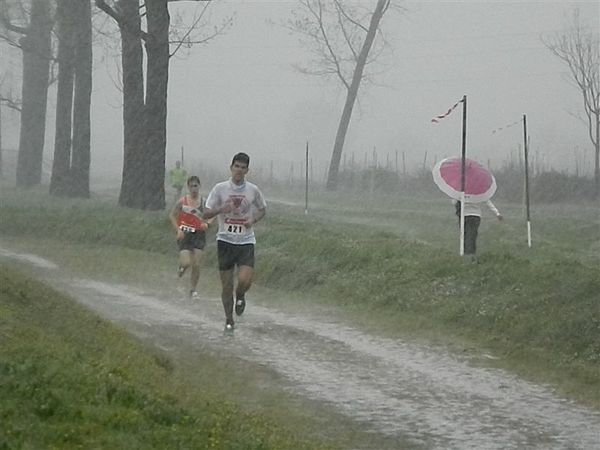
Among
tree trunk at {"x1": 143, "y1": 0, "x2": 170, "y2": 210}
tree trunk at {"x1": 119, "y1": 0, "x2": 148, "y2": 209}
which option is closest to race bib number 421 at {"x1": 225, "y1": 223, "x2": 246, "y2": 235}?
tree trunk at {"x1": 143, "y1": 0, "x2": 170, "y2": 210}

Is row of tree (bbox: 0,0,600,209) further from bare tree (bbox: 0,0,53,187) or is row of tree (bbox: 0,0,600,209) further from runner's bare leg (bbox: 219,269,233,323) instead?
runner's bare leg (bbox: 219,269,233,323)

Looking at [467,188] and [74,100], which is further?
[74,100]

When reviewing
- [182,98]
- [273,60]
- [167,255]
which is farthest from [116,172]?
[167,255]

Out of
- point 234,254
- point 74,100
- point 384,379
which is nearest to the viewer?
point 384,379

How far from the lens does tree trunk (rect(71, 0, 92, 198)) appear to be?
126 ft

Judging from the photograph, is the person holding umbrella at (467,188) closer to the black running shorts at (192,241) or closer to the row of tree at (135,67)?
the black running shorts at (192,241)

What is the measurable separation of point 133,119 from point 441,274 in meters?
15.6

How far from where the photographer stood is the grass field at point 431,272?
13703 mm

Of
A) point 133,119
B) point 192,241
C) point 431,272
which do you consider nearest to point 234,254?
point 192,241

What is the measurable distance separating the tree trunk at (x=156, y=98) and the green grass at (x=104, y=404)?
62.3 ft

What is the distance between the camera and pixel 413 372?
12.4 metres

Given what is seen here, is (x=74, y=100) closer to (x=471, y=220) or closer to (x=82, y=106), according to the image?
(x=82, y=106)

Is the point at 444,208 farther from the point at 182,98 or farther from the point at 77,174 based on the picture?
the point at 182,98

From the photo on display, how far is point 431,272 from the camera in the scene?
18.0 meters
